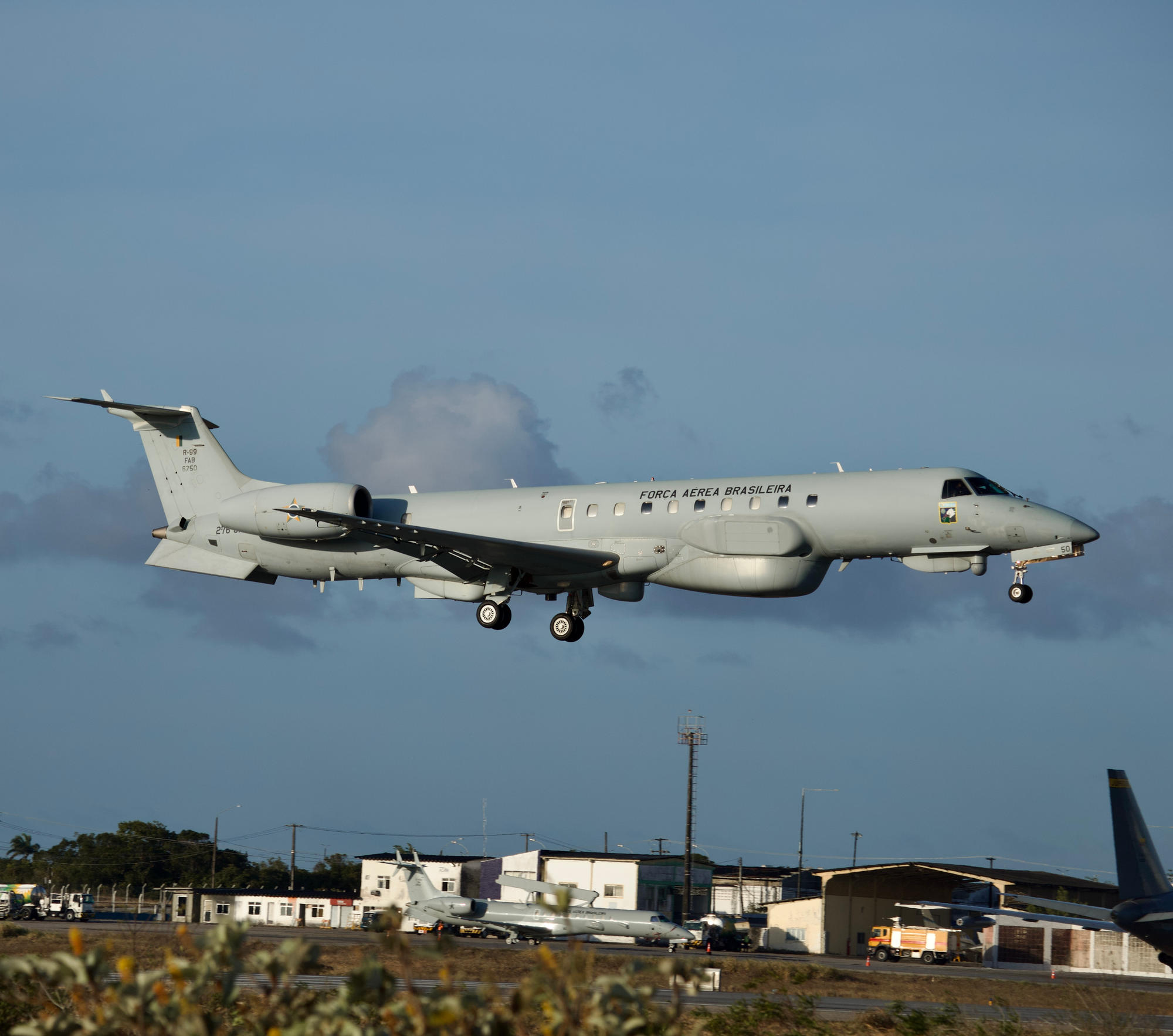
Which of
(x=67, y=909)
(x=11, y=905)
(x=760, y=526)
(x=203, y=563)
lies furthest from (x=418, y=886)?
(x=760, y=526)

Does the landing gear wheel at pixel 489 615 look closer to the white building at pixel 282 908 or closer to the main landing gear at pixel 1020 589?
the main landing gear at pixel 1020 589

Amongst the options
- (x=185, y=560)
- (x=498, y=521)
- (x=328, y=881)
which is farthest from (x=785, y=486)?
(x=328, y=881)

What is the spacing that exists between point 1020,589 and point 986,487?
2.19 m

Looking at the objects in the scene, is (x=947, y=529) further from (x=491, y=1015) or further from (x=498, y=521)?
(x=491, y=1015)

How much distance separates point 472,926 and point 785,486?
115 feet

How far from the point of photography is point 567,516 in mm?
31609

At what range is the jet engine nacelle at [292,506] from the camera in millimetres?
32594

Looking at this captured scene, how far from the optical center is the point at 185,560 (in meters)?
36.6

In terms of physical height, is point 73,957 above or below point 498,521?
below

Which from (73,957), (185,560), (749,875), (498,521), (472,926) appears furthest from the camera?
(749,875)

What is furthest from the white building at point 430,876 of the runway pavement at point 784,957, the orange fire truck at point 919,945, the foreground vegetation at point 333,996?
the foreground vegetation at point 333,996

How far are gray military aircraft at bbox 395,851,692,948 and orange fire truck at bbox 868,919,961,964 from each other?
26.8 feet

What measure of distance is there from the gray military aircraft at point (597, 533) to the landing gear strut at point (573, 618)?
4 cm

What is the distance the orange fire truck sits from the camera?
55156 mm
